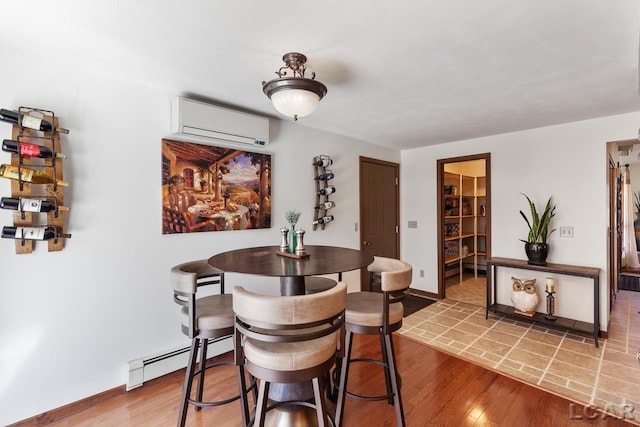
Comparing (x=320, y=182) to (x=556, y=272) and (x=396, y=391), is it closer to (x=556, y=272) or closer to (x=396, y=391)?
(x=396, y=391)

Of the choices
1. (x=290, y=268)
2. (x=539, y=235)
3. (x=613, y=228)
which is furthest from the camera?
(x=613, y=228)

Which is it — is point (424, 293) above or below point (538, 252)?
below

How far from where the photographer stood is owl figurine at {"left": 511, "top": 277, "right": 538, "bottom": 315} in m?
3.33

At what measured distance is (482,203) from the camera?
229 inches

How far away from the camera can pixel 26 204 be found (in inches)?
68.9

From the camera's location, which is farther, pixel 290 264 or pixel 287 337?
pixel 290 264

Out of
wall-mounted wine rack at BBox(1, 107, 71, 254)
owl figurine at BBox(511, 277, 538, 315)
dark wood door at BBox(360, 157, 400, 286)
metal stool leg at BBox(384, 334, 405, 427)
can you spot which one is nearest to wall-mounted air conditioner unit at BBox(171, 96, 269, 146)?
wall-mounted wine rack at BBox(1, 107, 71, 254)

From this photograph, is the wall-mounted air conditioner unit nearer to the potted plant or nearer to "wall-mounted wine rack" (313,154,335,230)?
"wall-mounted wine rack" (313,154,335,230)

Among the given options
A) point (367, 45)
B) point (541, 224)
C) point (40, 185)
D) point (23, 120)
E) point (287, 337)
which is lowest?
point (287, 337)

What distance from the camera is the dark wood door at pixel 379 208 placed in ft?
13.4

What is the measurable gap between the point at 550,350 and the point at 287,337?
2.92 metres

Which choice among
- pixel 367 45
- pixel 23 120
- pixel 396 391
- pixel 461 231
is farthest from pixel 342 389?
pixel 461 231

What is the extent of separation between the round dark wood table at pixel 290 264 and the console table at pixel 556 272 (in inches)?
96.9
